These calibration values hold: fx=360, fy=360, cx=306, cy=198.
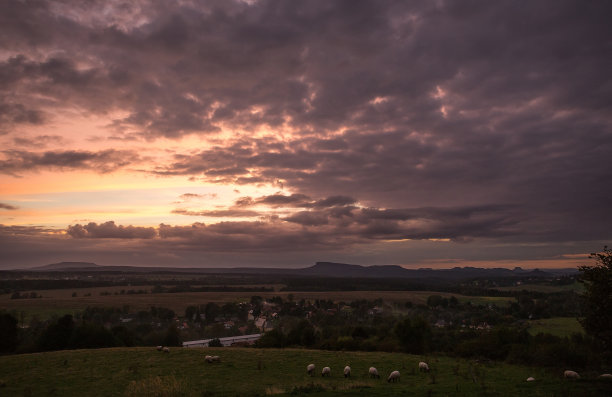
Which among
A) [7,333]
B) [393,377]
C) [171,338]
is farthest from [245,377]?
[171,338]

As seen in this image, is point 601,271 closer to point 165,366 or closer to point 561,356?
point 561,356

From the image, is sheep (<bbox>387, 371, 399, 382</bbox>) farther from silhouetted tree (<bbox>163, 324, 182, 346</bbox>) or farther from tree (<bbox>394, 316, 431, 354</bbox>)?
silhouetted tree (<bbox>163, 324, 182, 346</bbox>)

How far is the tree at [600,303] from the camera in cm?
1991

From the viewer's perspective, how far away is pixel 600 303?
66.5 ft

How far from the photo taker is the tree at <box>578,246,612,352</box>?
65.3 feet

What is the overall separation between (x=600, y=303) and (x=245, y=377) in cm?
2379

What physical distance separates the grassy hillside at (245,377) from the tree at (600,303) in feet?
8.64

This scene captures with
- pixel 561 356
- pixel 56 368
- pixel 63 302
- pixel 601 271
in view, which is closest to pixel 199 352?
pixel 56 368

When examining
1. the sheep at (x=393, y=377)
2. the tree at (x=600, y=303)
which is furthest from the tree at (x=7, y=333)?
the tree at (x=600, y=303)

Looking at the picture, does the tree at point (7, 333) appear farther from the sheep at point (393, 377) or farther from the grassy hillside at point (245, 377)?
the sheep at point (393, 377)

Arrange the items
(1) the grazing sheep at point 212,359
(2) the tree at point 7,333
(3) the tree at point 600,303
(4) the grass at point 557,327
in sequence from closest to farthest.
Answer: (3) the tree at point 600,303, (1) the grazing sheep at point 212,359, (2) the tree at point 7,333, (4) the grass at point 557,327

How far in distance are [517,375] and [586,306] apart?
9.39m

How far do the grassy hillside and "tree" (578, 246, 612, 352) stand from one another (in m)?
2.63

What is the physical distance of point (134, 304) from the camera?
149 metres
